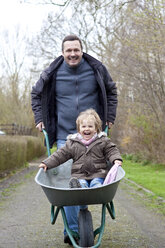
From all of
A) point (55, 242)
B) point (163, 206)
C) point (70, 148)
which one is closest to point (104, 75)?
point (70, 148)

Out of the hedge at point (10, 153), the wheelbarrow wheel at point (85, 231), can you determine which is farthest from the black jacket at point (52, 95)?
the hedge at point (10, 153)

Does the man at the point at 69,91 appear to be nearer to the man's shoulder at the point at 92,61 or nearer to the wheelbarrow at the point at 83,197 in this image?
the man's shoulder at the point at 92,61

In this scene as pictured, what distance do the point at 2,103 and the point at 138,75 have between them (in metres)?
13.9

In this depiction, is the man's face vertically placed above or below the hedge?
above

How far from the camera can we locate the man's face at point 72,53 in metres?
3.85

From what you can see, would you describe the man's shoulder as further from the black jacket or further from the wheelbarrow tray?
the wheelbarrow tray

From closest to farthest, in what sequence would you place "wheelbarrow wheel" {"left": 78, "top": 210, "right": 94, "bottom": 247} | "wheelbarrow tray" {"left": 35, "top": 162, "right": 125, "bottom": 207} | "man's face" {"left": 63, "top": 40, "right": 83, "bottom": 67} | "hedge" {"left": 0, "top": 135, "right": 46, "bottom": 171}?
"wheelbarrow tray" {"left": 35, "top": 162, "right": 125, "bottom": 207} → "wheelbarrow wheel" {"left": 78, "top": 210, "right": 94, "bottom": 247} → "man's face" {"left": 63, "top": 40, "right": 83, "bottom": 67} → "hedge" {"left": 0, "top": 135, "right": 46, "bottom": 171}

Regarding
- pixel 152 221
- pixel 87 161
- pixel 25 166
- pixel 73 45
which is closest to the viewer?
pixel 87 161

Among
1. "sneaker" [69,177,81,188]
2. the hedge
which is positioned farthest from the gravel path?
the hedge

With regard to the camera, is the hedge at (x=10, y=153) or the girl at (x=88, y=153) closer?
the girl at (x=88, y=153)

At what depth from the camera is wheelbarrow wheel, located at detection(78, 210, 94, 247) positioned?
10.2 ft

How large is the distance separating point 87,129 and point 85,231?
908 millimetres

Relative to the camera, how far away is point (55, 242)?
415 cm

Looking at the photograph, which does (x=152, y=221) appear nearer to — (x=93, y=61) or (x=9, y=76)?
(x=93, y=61)
